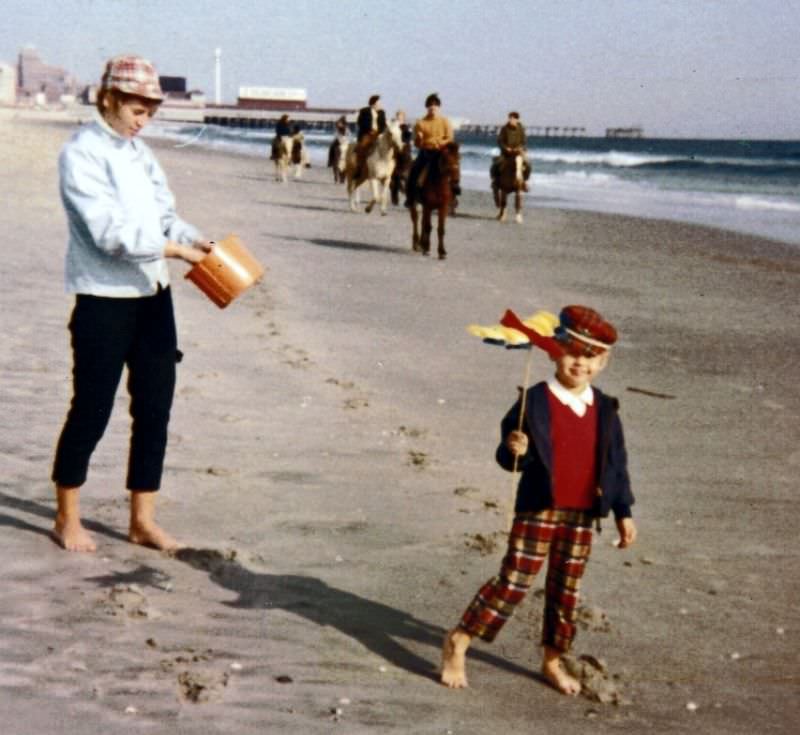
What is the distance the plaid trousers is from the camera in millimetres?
3537

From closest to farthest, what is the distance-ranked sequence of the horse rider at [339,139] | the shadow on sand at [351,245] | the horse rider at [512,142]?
the shadow on sand at [351,245], the horse rider at [512,142], the horse rider at [339,139]

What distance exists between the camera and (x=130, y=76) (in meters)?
4.18

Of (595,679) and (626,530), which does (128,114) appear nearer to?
(626,530)

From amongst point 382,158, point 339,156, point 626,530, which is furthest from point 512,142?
point 626,530

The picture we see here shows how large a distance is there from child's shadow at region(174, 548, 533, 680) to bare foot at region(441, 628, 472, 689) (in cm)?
9

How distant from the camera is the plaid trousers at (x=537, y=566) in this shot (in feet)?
11.6

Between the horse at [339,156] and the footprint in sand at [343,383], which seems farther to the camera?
the horse at [339,156]

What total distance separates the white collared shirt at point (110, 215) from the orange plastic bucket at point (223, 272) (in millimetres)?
145

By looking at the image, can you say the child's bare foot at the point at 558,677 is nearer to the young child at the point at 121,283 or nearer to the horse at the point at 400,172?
the young child at the point at 121,283

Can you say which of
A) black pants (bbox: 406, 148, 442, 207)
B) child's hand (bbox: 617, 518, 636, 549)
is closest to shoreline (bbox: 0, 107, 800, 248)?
black pants (bbox: 406, 148, 442, 207)

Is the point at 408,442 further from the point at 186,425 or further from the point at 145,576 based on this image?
the point at 145,576

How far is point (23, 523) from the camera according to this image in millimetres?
Answer: 5023

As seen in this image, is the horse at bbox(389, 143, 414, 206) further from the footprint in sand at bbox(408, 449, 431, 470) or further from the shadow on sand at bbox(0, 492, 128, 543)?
the shadow on sand at bbox(0, 492, 128, 543)

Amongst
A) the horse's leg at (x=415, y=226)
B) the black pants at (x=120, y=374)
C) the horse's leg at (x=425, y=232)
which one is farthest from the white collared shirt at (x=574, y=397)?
the horse's leg at (x=415, y=226)
